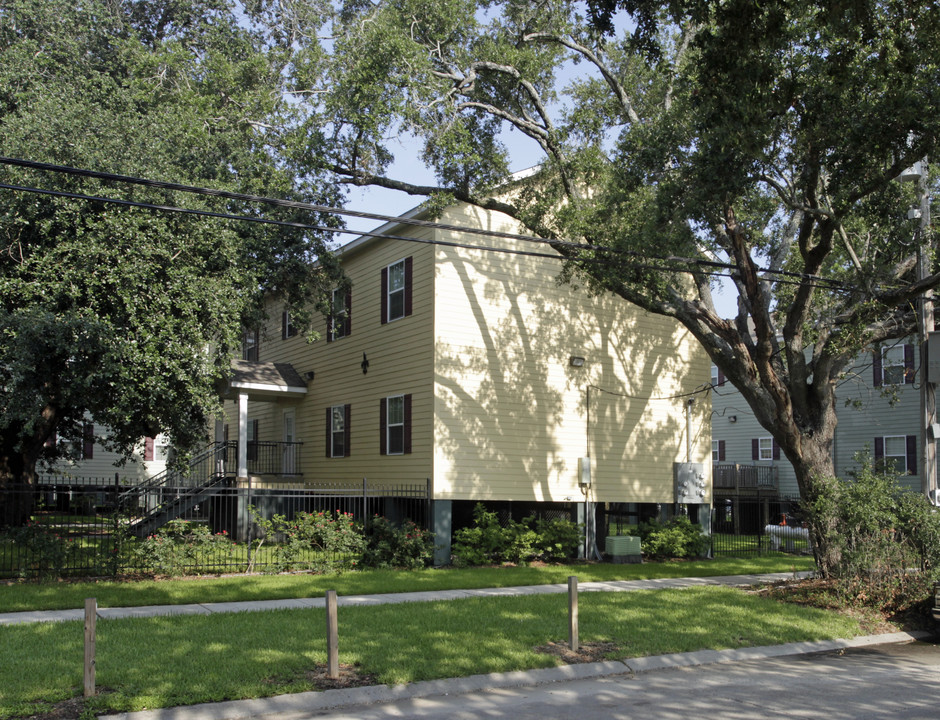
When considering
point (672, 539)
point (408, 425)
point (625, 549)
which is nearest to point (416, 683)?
point (408, 425)

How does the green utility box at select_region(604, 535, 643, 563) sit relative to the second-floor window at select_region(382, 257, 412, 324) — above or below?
below

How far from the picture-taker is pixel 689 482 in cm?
2247

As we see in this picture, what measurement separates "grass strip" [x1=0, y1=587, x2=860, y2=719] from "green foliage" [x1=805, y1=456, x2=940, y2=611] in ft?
3.07

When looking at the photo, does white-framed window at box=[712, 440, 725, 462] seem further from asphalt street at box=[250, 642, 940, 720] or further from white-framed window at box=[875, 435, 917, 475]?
asphalt street at box=[250, 642, 940, 720]

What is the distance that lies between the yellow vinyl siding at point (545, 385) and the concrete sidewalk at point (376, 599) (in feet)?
14.2

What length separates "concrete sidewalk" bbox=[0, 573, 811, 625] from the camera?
11594 millimetres

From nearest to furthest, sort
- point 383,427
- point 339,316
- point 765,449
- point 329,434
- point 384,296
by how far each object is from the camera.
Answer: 1. point 383,427
2. point 384,296
3. point 339,316
4. point 329,434
5. point 765,449

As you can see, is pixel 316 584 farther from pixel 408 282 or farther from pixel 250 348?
pixel 250 348

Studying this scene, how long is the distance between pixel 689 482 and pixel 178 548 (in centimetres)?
1307

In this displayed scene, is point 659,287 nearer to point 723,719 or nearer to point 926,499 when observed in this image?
point 926,499

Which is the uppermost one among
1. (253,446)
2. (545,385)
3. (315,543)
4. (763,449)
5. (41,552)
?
(545,385)

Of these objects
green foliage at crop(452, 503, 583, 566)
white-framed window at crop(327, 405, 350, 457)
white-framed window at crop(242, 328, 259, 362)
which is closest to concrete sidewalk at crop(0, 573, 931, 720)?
green foliage at crop(452, 503, 583, 566)

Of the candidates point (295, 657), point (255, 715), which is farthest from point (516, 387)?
point (255, 715)

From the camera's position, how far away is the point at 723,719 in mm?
7582
